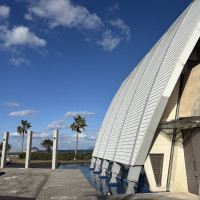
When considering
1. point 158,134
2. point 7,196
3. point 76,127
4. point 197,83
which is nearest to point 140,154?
point 158,134

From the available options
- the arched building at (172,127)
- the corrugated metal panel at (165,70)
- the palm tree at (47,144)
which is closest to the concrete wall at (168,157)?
the arched building at (172,127)

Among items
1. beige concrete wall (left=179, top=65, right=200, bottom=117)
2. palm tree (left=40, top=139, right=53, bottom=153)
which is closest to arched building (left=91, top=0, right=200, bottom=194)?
beige concrete wall (left=179, top=65, right=200, bottom=117)

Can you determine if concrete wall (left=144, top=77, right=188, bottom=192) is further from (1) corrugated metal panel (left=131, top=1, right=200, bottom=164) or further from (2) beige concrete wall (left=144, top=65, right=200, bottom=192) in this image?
(1) corrugated metal panel (left=131, top=1, right=200, bottom=164)

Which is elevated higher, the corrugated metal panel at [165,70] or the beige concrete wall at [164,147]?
the corrugated metal panel at [165,70]

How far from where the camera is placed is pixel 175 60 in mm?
14367

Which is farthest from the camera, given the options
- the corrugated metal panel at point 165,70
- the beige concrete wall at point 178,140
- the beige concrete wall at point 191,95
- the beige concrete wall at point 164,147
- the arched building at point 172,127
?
the beige concrete wall at point 164,147

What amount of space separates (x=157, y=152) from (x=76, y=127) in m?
43.4

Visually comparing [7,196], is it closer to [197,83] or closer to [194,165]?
[194,165]

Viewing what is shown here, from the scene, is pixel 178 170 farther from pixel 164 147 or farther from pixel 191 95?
pixel 191 95

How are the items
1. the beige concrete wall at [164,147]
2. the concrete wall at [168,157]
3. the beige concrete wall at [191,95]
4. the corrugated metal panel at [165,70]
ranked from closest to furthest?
1. the corrugated metal panel at [165,70]
2. the beige concrete wall at [191,95]
3. the concrete wall at [168,157]
4. the beige concrete wall at [164,147]

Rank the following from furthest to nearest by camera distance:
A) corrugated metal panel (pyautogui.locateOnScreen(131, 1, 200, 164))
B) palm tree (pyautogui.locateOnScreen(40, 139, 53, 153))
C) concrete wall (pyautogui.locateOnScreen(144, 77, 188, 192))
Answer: palm tree (pyautogui.locateOnScreen(40, 139, 53, 153)), concrete wall (pyautogui.locateOnScreen(144, 77, 188, 192)), corrugated metal panel (pyautogui.locateOnScreen(131, 1, 200, 164))

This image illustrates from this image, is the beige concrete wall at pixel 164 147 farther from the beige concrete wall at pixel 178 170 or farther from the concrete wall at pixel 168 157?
the beige concrete wall at pixel 178 170

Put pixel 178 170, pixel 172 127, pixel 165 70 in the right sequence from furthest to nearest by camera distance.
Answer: pixel 165 70 → pixel 178 170 → pixel 172 127

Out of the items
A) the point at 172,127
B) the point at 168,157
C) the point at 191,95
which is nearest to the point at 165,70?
the point at 191,95
